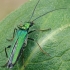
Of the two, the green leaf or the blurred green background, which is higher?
the green leaf

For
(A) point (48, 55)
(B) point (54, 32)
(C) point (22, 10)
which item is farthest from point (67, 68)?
(C) point (22, 10)

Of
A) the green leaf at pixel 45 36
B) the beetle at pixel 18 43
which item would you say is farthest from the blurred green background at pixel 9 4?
the green leaf at pixel 45 36

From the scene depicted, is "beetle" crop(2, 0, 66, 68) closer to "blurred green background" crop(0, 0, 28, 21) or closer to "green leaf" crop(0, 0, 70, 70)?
"green leaf" crop(0, 0, 70, 70)

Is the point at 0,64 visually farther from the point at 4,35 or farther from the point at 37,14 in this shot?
the point at 37,14

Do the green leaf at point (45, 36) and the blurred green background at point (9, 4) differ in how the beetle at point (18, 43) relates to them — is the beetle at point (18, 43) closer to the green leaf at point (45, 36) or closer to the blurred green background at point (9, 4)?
the green leaf at point (45, 36)

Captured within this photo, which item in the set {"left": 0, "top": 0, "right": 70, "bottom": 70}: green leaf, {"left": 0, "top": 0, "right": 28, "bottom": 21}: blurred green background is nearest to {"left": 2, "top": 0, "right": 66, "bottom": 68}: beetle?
{"left": 0, "top": 0, "right": 70, "bottom": 70}: green leaf

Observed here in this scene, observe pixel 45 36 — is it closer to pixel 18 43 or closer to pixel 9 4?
pixel 18 43

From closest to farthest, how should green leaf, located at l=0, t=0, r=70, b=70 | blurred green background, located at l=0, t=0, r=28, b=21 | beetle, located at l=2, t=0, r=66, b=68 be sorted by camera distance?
1. green leaf, located at l=0, t=0, r=70, b=70
2. beetle, located at l=2, t=0, r=66, b=68
3. blurred green background, located at l=0, t=0, r=28, b=21

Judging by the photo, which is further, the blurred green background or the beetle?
the blurred green background
